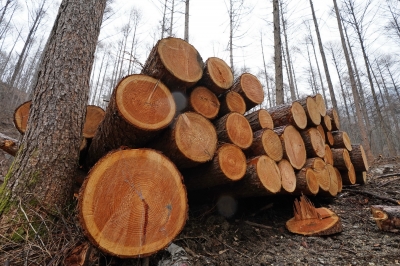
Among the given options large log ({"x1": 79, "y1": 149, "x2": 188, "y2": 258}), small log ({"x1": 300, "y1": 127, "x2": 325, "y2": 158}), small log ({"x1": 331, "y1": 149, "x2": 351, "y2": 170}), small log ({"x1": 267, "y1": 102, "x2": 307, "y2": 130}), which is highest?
small log ({"x1": 267, "y1": 102, "x2": 307, "y2": 130})

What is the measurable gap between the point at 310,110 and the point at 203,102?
6.55 ft

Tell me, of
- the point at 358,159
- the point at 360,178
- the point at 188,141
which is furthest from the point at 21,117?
the point at 360,178

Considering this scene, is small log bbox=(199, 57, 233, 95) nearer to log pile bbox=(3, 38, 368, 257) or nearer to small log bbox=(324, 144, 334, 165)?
log pile bbox=(3, 38, 368, 257)

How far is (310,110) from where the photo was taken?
3.50 metres

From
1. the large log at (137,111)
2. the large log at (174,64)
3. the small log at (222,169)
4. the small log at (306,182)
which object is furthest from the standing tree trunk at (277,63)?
the large log at (137,111)

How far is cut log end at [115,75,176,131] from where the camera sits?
5.58 ft

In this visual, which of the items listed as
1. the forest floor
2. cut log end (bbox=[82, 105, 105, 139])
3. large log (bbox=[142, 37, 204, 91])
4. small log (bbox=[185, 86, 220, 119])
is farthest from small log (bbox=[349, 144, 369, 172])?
cut log end (bbox=[82, 105, 105, 139])

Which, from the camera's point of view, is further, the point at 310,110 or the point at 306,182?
the point at 310,110

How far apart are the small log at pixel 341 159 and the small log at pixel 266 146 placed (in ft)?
5.78

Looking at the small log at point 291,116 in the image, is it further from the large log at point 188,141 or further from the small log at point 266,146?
the large log at point 188,141

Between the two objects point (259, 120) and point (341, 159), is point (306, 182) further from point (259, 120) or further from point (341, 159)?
point (341, 159)

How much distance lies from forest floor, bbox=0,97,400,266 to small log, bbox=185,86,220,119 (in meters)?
1.17

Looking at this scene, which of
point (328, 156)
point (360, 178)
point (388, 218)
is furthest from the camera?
point (360, 178)

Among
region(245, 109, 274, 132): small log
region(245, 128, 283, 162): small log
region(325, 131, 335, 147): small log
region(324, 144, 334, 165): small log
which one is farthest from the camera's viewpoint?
region(325, 131, 335, 147): small log
